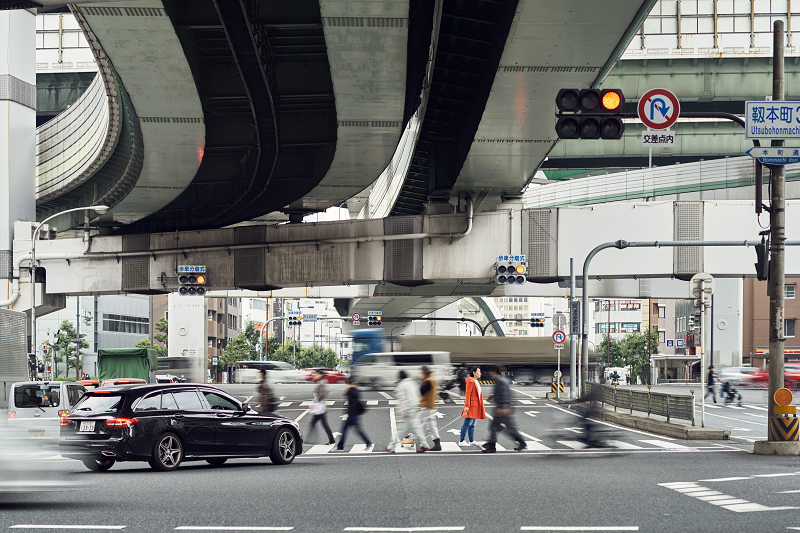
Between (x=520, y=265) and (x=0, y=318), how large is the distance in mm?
16632

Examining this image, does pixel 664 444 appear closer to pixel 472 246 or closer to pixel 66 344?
pixel 472 246

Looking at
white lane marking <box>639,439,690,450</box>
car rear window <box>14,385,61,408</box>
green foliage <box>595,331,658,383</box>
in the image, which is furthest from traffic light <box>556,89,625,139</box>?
green foliage <box>595,331,658,383</box>

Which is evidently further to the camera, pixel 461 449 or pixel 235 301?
pixel 235 301

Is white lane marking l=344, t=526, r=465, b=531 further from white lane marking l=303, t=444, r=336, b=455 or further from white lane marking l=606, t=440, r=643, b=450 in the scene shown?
white lane marking l=606, t=440, r=643, b=450

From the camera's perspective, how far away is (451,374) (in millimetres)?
63750

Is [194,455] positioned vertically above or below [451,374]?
above

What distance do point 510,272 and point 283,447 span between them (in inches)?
582

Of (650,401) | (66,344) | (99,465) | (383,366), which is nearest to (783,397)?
(650,401)

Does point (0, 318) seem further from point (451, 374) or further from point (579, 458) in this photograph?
point (451, 374)

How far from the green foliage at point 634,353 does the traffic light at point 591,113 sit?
8437 centimetres

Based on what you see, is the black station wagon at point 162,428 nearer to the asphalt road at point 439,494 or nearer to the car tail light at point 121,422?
the car tail light at point 121,422

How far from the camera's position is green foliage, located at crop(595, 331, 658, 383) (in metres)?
101

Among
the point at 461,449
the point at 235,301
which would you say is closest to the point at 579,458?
the point at 461,449

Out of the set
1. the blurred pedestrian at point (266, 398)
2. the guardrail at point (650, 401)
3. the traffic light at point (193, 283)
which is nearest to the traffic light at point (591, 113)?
the guardrail at point (650, 401)
